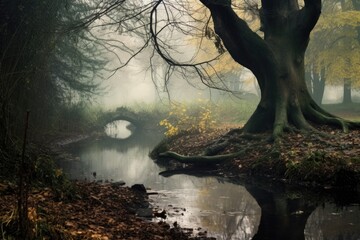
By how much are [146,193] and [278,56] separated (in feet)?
23.2

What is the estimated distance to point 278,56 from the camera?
1321 cm

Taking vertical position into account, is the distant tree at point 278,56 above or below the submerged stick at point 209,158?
above

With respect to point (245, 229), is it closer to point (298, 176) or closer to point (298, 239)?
point (298, 239)

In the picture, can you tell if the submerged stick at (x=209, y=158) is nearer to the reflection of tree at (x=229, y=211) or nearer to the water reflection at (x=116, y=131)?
the reflection of tree at (x=229, y=211)

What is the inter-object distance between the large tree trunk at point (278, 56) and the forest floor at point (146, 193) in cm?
83

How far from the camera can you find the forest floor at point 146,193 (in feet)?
14.4

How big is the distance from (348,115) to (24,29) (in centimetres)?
2184

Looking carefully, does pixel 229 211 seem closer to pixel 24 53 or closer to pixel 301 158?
pixel 301 158

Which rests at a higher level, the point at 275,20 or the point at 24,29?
the point at 275,20

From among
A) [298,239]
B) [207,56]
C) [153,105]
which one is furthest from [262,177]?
[153,105]

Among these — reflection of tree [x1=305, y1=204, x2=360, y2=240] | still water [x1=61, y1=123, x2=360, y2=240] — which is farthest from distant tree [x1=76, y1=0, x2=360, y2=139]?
reflection of tree [x1=305, y1=204, x2=360, y2=240]

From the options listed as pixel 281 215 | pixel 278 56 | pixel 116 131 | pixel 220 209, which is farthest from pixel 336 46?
pixel 281 215

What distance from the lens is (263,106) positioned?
13.3 meters

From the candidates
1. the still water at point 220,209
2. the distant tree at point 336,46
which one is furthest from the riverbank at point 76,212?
the distant tree at point 336,46
